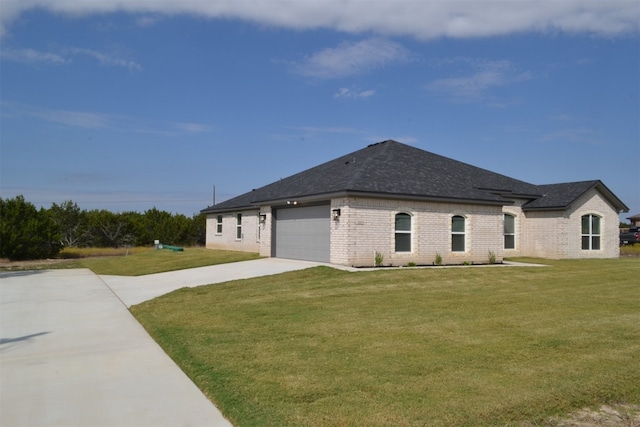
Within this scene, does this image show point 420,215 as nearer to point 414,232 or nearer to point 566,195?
point 414,232

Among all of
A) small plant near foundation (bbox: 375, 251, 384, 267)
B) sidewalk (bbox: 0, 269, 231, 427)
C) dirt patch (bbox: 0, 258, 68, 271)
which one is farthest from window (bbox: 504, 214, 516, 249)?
dirt patch (bbox: 0, 258, 68, 271)

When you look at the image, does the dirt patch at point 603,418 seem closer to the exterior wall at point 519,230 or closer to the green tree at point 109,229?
the exterior wall at point 519,230

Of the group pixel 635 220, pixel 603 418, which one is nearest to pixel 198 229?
pixel 603 418

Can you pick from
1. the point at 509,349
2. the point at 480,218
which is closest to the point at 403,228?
the point at 480,218

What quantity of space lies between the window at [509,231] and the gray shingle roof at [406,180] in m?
1.26

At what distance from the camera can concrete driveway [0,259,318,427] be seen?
4.79m

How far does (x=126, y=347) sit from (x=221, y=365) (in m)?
2.24

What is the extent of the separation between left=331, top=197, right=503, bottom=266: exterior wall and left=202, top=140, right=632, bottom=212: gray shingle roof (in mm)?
468

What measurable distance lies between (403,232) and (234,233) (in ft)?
48.0

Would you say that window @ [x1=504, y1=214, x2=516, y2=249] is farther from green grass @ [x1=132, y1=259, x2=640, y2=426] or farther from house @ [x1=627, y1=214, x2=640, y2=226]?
house @ [x1=627, y1=214, x2=640, y2=226]

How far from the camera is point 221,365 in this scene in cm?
624

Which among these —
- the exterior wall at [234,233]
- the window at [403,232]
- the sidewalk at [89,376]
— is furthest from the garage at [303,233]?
the sidewalk at [89,376]

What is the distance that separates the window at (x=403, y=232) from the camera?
18.7 m

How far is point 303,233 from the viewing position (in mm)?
21156
